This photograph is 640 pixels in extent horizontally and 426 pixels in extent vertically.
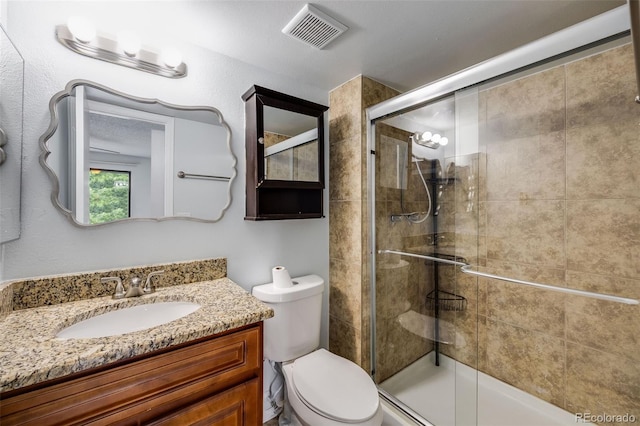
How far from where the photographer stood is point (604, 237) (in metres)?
1.39

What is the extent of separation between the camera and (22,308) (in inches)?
39.6

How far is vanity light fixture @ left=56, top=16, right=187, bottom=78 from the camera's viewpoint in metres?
1.10

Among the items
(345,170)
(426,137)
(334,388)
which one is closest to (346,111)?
(345,170)

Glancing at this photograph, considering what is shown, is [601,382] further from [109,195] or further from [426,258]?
[109,195]

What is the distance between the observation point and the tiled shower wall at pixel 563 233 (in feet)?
4.35

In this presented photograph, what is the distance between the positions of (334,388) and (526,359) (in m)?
1.32

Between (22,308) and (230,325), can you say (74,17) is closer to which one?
(22,308)

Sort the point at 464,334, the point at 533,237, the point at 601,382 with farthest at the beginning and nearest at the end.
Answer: the point at 464,334 → the point at 533,237 → the point at 601,382

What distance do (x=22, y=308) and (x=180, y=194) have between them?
28.2 inches

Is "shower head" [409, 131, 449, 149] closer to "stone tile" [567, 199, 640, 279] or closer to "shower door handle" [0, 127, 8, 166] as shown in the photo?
"stone tile" [567, 199, 640, 279]

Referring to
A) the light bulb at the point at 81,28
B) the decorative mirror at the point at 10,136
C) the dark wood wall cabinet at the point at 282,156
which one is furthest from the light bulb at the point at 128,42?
the dark wood wall cabinet at the point at 282,156

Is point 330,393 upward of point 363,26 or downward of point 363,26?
downward

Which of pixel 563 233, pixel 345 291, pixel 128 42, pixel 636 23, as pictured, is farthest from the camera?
pixel 345 291

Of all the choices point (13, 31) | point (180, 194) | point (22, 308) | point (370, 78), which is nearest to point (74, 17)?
point (13, 31)
